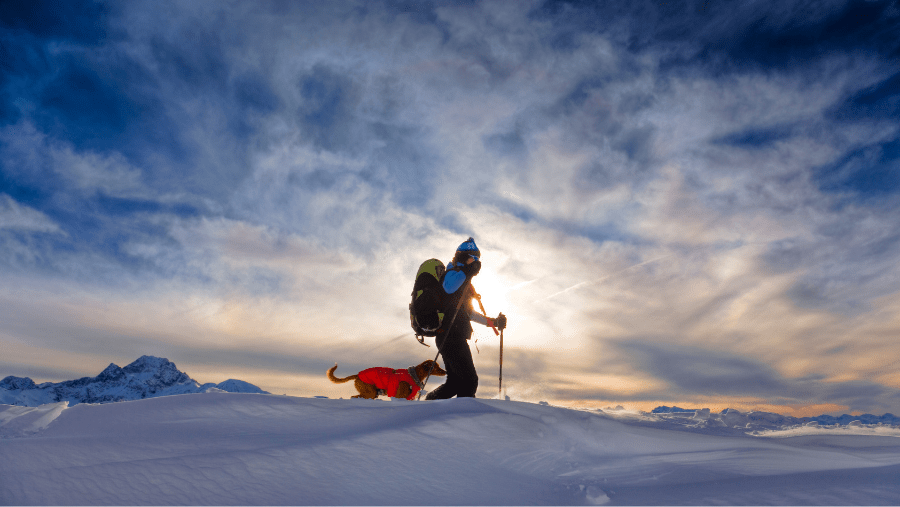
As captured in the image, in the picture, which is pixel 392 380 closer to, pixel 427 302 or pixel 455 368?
pixel 455 368

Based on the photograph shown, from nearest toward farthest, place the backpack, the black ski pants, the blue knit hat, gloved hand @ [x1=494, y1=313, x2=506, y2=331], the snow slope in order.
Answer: the snow slope < the black ski pants < the backpack < the blue knit hat < gloved hand @ [x1=494, y1=313, x2=506, y2=331]

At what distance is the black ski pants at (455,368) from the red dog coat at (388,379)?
396mm

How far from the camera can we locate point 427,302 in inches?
267

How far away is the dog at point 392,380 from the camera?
6.83 m

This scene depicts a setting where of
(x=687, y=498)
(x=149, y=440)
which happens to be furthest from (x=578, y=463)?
(x=149, y=440)

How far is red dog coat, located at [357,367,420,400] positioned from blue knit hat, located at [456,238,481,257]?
2139mm

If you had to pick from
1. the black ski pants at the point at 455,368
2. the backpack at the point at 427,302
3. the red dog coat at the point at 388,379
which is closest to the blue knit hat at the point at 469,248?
the backpack at the point at 427,302

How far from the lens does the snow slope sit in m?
2.37

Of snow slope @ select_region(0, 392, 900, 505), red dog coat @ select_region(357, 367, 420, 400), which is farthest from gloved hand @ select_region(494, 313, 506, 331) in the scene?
snow slope @ select_region(0, 392, 900, 505)

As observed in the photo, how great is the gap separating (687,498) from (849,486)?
978mm

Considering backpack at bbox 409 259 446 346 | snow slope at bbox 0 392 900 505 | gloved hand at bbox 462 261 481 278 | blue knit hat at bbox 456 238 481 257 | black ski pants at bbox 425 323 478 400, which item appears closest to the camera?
snow slope at bbox 0 392 900 505

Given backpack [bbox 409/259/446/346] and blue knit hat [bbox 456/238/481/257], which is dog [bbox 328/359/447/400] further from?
blue knit hat [bbox 456/238/481/257]

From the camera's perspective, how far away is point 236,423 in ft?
11.2

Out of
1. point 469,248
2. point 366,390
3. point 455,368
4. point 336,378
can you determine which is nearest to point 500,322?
point 455,368
